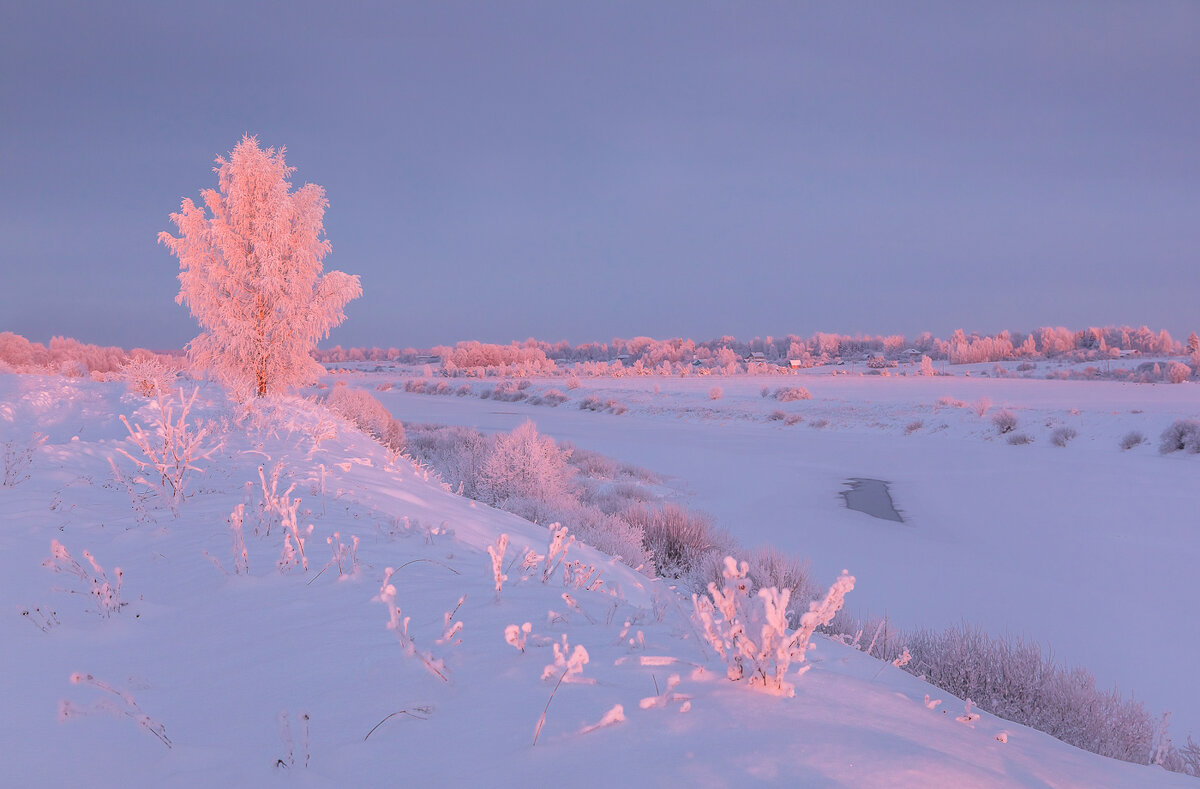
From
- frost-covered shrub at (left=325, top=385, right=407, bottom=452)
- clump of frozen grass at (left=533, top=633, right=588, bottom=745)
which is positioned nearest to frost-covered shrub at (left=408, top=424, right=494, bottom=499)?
frost-covered shrub at (left=325, top=385, right=407, bottom=452)

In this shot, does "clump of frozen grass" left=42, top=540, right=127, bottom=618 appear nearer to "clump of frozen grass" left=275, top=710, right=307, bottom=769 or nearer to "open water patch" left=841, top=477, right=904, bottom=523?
"clump of frozen grass" left=275, top=710, right=307, bottom=769

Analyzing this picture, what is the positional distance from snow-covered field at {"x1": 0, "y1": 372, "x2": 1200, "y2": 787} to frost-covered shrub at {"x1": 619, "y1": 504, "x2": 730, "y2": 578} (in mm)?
1376

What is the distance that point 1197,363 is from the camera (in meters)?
30.2

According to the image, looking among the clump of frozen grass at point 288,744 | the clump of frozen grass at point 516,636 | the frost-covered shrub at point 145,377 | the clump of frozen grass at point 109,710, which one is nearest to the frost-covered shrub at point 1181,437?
the clump of frozen grass at point 516,636

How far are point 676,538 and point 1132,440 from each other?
45.1 feet

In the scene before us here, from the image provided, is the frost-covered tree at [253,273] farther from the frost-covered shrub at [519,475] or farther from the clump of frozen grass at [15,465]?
the clump of frozen grass at [15,465]

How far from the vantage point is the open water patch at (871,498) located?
11.2 metres

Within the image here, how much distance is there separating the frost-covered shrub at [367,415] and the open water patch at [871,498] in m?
10.3

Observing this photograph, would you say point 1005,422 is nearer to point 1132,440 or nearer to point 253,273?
point 1132,440

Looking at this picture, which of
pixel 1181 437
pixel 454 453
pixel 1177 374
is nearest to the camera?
pixel 1181 437

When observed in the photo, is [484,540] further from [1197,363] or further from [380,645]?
[1197,363]

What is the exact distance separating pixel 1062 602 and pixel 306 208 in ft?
56.0

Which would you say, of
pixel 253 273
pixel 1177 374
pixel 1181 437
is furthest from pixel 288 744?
pixel 1177 374

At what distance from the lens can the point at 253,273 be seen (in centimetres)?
1592
